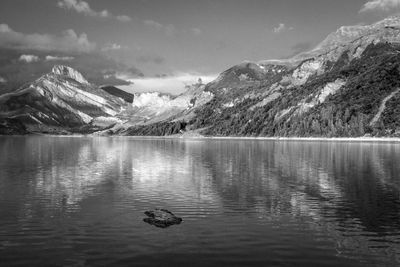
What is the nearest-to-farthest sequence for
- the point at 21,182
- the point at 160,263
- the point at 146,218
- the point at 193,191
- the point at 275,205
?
the point at 160,263, the point at 146,218, the point at 275,205, the point at 193,191, the point at 21,182

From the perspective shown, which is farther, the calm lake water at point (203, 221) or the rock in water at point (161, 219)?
the rock in water at point (161, 219)

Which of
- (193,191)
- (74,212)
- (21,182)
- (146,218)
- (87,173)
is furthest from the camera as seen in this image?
(87,173)

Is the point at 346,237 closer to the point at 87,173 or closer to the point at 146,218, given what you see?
the point at 146,218

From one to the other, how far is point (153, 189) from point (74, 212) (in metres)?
20.5

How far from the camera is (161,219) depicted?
157 feet

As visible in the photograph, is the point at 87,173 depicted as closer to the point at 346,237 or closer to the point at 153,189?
the point at 153,189

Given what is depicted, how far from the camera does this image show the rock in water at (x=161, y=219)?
155 feet

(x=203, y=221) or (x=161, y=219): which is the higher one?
(x=161, y=219)

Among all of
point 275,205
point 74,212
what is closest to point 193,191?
point 275,205

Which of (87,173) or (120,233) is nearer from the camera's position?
(120,233)

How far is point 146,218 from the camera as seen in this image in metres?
49.0

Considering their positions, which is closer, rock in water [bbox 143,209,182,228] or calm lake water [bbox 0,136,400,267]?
calm lake water [bbox 0,136,400,267]

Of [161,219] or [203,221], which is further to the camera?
[203,221]

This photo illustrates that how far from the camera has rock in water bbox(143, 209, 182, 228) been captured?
47.2m
